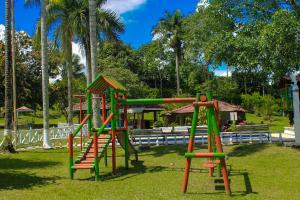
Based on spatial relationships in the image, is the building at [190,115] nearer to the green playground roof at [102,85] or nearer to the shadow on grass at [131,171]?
the shadow on grass at [131,171]

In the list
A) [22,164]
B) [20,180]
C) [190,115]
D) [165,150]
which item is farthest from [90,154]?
[190,115]

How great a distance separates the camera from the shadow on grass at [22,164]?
44.7 feet

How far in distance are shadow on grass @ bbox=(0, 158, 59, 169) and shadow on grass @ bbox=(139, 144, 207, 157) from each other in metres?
3.92

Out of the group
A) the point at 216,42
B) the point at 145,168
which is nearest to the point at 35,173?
the point at 145,168

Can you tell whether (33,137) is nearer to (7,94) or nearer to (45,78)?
(45,78)

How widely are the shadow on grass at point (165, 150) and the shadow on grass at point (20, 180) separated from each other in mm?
5718

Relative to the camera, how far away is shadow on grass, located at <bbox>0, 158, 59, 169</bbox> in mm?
13616

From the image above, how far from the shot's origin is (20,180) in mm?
10797

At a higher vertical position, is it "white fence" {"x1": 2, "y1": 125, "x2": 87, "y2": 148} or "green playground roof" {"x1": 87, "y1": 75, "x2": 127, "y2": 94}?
"green playground roof" {"x1": 87, "y1": 75, "x2": 127, "y2": 94}

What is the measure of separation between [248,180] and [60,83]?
137 ft

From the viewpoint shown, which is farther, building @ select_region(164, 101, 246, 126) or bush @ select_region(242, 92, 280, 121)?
bush @ select_region(242, 92, 280, 121)

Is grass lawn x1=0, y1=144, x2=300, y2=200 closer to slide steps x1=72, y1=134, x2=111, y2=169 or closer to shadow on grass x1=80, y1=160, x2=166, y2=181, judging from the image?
shadow on grass x1=80, y1=160, x2=166, y2=181

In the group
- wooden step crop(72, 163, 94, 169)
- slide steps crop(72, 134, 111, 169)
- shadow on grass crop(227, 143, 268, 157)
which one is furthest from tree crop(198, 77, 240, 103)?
wooden step crop(72, 163, 94, 169)

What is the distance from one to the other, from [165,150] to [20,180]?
7593 millimetres
